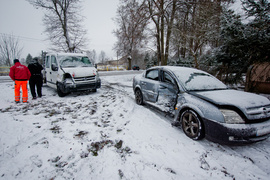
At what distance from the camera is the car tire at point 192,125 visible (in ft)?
8.47

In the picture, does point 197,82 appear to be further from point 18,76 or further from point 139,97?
point 18,76

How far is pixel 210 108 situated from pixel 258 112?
2.64 feet

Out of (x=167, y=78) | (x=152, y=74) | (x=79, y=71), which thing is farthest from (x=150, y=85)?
(x=79, y=71)

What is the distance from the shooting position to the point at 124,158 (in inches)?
86.9

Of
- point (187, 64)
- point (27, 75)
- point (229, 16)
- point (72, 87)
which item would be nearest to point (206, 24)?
point (229, 16)

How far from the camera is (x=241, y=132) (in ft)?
6.97

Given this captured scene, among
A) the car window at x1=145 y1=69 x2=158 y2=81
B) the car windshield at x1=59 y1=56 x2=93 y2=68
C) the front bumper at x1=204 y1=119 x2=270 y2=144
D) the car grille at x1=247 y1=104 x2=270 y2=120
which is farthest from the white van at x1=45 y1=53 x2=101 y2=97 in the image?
the car grille at x1=247 y1=104 x2=270 y2=120

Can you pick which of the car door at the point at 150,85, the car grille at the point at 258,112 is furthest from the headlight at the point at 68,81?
the car grille at the point at 258,112

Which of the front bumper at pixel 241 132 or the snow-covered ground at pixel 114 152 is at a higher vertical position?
the front bumper at pixel 241 132

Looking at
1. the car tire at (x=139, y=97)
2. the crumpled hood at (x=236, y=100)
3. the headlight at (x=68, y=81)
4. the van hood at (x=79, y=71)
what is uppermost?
the van hood at (x=79, y=71)

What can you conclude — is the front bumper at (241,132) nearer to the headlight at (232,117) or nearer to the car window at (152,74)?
the headlight at (232,117)

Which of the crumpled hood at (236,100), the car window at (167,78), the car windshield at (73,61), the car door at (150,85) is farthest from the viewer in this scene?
the car windshield at (73,61)

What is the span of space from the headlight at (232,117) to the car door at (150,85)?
197 centimetres

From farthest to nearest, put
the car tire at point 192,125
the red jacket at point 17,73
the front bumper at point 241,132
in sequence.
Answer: the red jacket at point 17,73 < the car tire at point 192,125 < the front bumper at point 241,132
